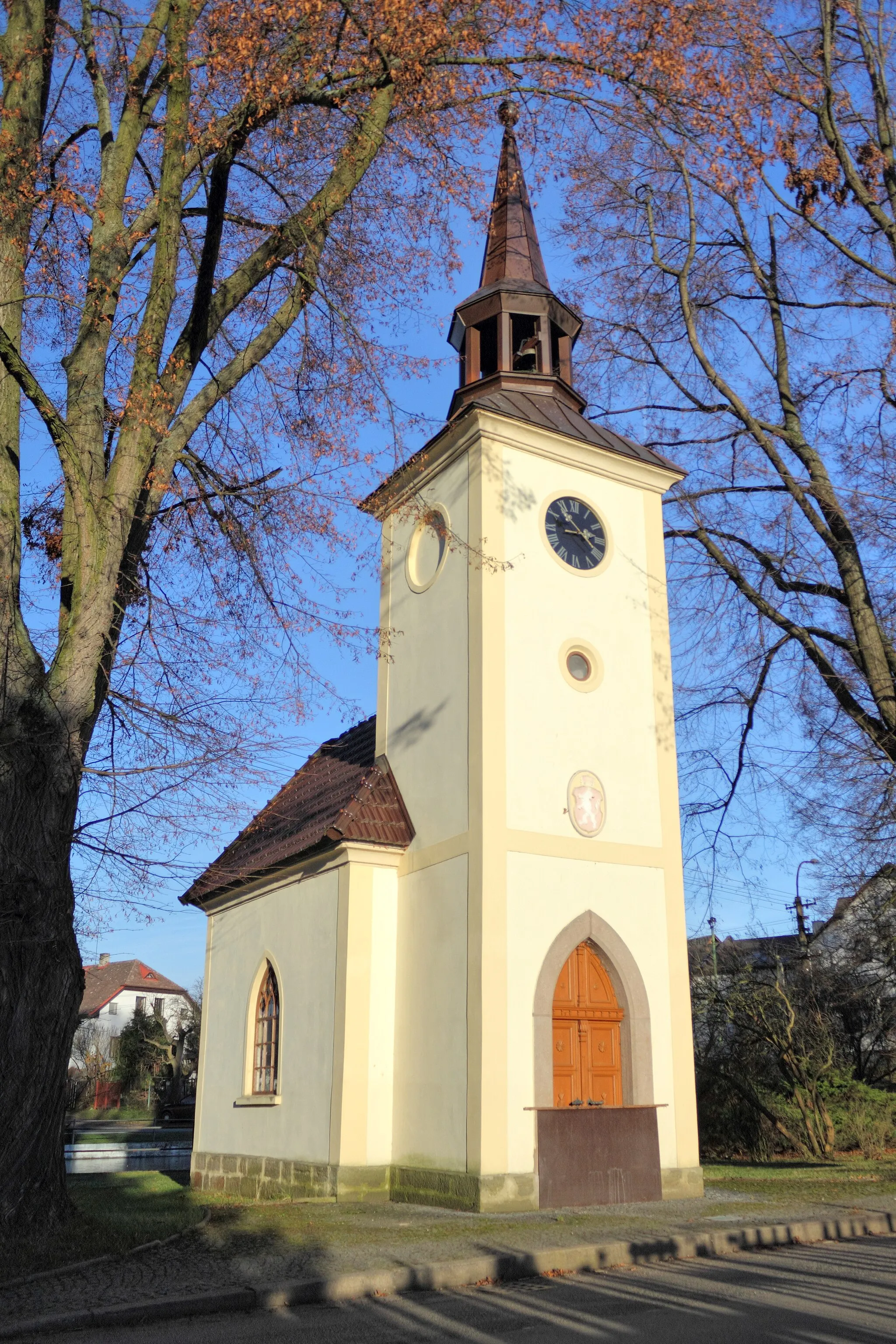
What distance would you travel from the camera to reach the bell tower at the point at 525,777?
38.3ft

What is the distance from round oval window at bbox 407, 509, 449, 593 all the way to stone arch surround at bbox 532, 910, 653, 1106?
5018mm

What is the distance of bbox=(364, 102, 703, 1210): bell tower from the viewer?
38.3 ft

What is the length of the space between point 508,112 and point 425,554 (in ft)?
19.0

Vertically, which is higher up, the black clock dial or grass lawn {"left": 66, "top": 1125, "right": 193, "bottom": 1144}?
the black clock dial

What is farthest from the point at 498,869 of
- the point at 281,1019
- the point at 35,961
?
the point at 35,961

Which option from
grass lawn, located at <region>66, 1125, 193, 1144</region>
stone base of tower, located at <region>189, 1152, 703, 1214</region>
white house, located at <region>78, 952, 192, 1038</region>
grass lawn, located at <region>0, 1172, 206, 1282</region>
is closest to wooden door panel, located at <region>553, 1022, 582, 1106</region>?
stone base of tower, located at <region>189, 1152, 703, 1214</region>

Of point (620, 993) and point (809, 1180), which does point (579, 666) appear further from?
point (809, 1180)

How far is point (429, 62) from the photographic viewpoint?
A: 31.3ft

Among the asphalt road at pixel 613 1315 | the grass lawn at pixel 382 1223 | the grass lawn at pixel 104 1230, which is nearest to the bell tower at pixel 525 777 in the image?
the grass lawn at pixel 382 1223

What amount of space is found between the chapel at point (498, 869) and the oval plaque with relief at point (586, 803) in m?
0.03

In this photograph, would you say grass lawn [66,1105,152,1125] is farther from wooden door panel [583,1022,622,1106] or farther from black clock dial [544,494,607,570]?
black clock dial [544,494,607,570]

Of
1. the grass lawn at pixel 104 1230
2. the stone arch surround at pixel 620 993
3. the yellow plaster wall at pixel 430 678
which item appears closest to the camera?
the grass lawn at pixel 104 1230

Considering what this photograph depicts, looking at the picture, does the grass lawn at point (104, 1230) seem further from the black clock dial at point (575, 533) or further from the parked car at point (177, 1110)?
the parked car at point (177, 1110)

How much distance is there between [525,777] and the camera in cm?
1260
